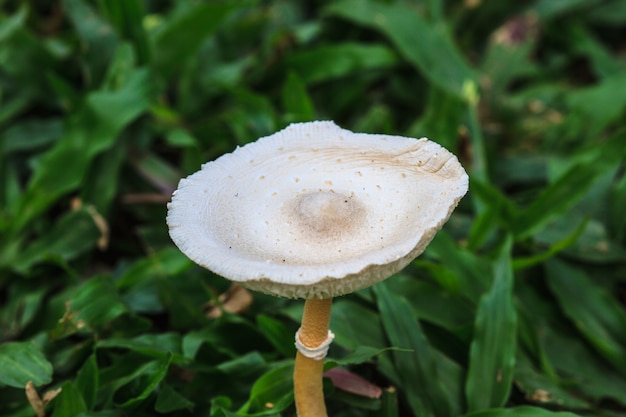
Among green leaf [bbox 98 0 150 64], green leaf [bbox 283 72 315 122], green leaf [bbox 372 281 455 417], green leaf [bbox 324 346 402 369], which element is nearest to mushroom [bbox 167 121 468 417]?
green leaf [bbox 324 346 402 369]

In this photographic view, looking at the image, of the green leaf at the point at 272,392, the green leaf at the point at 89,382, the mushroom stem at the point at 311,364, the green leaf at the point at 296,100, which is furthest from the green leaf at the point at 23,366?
the green leaf at the point at 296,100

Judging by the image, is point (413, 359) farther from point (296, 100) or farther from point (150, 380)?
point (296, 100)

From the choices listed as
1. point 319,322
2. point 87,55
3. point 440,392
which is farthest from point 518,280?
point 87,55

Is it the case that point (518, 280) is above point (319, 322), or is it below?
below

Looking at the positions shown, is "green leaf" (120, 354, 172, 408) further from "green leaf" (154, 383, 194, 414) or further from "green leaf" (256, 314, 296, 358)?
"green leaf" (256, 314, 296, 358)

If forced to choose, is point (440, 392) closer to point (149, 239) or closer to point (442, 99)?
point (149, 239)

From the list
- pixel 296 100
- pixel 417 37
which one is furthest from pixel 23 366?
pixel 417 37
